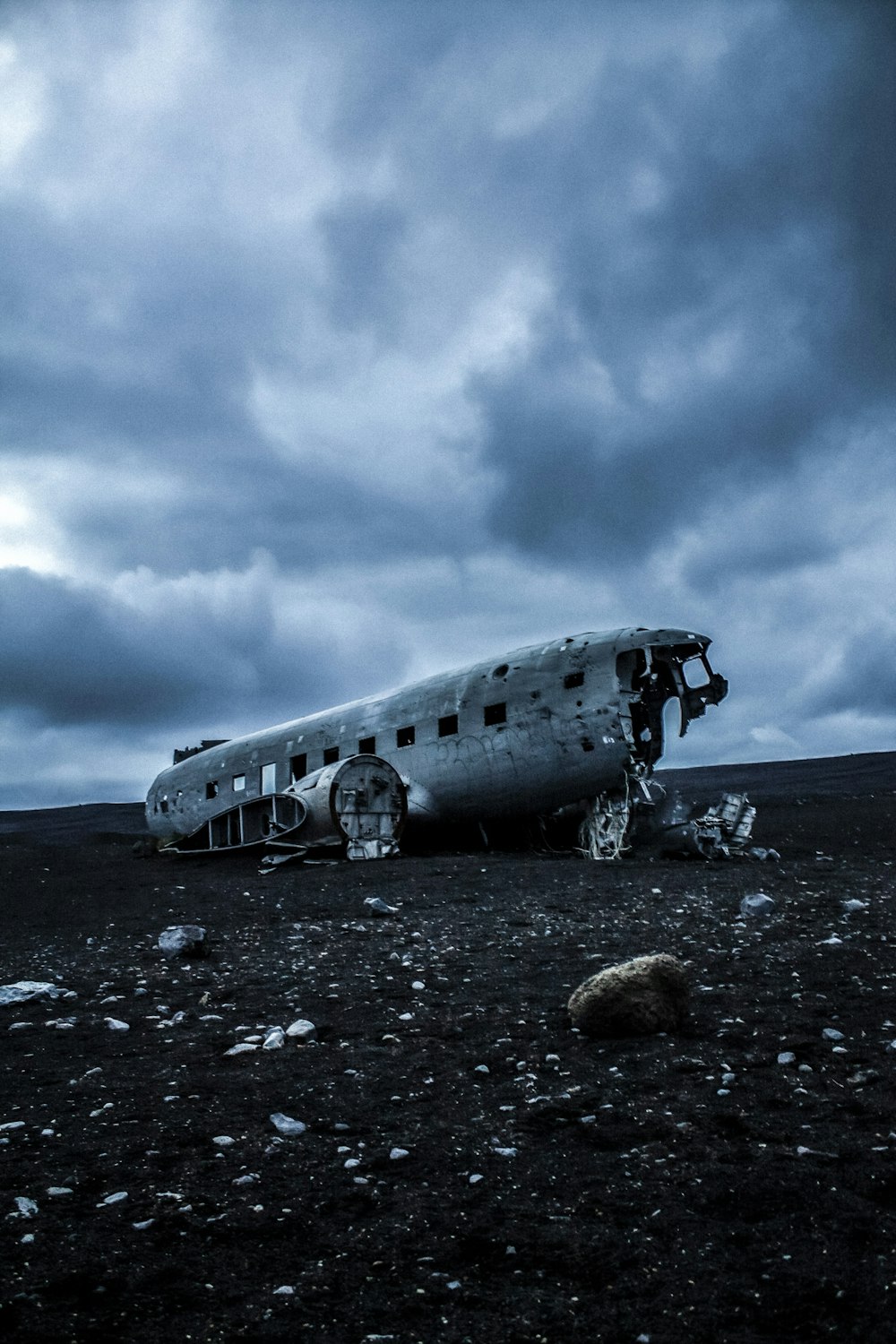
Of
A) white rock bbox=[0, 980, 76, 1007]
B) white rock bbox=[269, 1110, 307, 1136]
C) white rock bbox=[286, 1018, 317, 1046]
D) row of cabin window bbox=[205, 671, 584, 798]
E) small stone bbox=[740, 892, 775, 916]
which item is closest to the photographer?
white rock bbox=[269, 1110, 307, 1136]

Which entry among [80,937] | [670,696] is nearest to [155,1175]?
[80,937]

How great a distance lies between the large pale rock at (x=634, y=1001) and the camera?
718cm

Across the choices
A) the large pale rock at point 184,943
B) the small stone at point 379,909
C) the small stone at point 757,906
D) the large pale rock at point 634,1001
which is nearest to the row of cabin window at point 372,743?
the small stone at point 379,909

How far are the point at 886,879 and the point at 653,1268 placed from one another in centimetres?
1346

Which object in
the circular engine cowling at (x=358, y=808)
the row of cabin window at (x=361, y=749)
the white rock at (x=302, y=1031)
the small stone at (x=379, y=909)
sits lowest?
the white rock at (x=302, y=1031)

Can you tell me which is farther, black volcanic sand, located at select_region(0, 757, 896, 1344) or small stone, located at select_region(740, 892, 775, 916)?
small stone, located at select_region(740, 892, 775, 916)

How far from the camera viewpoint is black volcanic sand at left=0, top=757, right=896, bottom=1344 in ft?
12.5

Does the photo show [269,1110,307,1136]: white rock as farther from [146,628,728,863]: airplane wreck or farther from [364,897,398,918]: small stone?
[146,628,728,863]: airplane wreck

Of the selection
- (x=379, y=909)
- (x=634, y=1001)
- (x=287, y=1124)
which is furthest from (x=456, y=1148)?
(x=379, y=909)

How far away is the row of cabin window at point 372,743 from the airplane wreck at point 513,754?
0.04 meters

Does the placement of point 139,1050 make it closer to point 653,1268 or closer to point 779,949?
point 653,1268

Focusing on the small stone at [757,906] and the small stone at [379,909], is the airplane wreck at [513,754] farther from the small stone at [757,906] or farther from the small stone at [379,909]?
the small stone at [757,906]

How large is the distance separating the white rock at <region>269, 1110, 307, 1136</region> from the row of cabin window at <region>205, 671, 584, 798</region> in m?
17.1

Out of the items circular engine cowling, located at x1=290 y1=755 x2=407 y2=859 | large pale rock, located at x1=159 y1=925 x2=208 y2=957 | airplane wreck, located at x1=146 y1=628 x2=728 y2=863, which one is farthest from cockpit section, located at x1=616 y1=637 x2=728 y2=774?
large pale rock, located at x1=159 y1=925 x2=208 y2=957
